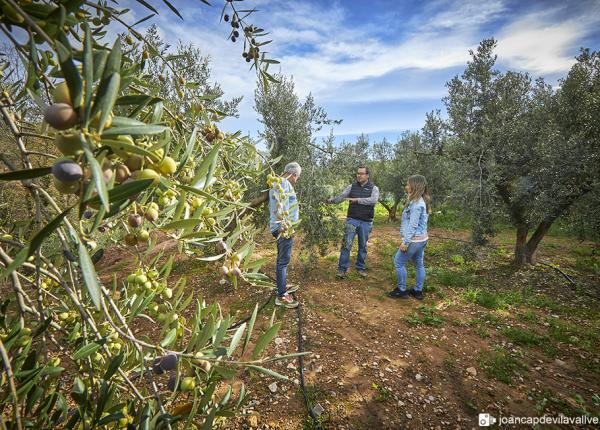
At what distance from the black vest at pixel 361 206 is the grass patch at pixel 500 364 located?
3.05 metres

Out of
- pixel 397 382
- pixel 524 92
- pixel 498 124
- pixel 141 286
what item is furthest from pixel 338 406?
pixel 524 92

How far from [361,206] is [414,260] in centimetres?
154

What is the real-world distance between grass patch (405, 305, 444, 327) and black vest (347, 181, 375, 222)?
2.03 meters

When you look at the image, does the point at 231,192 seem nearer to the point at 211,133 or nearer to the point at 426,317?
the point at 211,133

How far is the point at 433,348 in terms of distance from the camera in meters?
4.00

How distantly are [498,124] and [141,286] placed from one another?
25.8 ft

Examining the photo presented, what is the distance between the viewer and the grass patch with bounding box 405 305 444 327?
15.1 feet

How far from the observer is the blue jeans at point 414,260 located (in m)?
5.03

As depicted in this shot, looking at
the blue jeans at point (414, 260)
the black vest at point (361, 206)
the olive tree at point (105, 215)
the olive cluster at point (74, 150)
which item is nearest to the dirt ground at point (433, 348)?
the blue jeans at point (414, 260)

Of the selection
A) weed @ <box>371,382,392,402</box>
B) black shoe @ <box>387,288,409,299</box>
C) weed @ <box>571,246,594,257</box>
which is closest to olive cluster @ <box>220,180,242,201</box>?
weed @ <box>371,382,392,402</box>

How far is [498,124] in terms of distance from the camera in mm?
6715

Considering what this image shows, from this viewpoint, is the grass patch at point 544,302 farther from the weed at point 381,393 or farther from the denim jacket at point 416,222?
the weed at point 381,393

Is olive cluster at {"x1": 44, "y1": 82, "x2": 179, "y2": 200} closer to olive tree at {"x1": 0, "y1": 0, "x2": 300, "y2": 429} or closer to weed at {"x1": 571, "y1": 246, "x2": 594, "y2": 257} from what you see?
olive tree at {"x1": 0, "y1": 0, "x2": 300, "y2": 429}

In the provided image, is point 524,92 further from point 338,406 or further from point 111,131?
point 111,131
